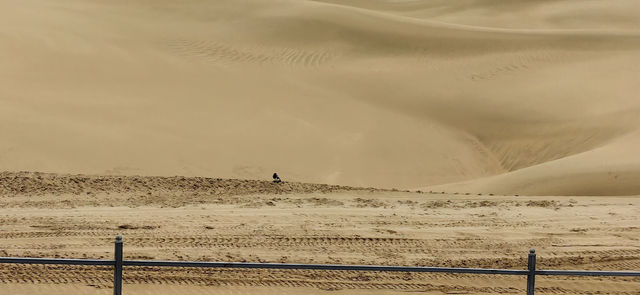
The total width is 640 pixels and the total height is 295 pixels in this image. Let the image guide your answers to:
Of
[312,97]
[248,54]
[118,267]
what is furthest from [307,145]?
[118,267]

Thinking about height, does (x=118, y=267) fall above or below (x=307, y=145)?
below

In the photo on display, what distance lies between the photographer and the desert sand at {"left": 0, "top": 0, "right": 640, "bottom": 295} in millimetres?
11102

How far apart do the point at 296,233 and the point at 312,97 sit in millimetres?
12662

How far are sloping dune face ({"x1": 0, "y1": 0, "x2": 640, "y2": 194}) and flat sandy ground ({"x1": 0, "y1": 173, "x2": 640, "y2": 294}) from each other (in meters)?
2.60

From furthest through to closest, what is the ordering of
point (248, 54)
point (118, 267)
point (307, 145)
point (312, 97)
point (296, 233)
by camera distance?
point (248, 54), point (312, 97), point (307, 145), point (296, 233), point (118, 267)

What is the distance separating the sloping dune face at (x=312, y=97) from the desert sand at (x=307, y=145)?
0.08 m

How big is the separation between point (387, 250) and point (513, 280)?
65.6 inches

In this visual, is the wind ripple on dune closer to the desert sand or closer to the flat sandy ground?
the desert sand

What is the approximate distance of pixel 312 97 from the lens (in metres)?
24.4

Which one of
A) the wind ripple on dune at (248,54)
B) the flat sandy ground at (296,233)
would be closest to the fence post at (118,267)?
the flat sandy ground at (296,233)

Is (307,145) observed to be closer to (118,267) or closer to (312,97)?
(312,97)

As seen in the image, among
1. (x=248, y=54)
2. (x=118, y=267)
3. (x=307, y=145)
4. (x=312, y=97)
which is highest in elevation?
(x=248, y=54)

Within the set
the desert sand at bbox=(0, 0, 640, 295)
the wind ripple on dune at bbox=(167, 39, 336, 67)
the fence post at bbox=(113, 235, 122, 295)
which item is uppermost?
the wind ripple on dune at bbox=(167, 39, 336, 67)

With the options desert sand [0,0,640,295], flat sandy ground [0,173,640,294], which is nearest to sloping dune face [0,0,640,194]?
desert sand [0,0,640,295]
